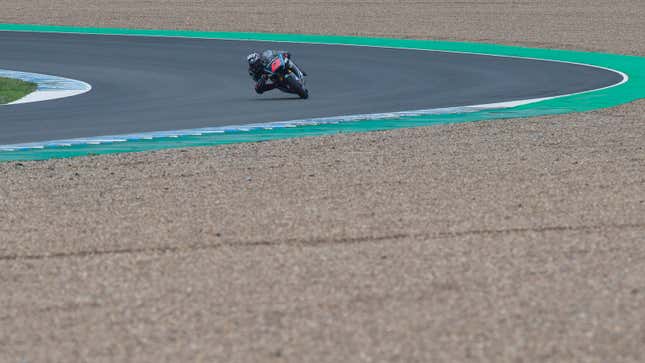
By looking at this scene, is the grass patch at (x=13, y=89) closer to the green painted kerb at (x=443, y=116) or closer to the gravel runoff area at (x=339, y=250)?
the green painted kerb at (x=443, y=116)

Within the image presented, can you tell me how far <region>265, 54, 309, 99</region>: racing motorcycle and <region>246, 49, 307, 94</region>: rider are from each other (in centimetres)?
4

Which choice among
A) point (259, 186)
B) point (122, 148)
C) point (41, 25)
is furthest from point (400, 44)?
point (259, 186)

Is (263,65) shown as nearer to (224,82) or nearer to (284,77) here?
(284,77)

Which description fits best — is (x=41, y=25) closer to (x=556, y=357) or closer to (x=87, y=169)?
(x=87, y=169)

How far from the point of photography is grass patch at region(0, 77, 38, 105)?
780 inches

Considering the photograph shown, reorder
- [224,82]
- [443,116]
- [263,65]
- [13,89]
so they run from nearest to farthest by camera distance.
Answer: [443,116] < [263,65] < [13,89] < [224,82]

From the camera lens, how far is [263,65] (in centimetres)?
1847

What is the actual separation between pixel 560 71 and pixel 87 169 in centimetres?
1398

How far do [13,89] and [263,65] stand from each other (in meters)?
5.30

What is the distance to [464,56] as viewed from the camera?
1101 inches

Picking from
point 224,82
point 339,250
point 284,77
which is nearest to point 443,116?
point 284,77

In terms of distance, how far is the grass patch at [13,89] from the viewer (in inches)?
780

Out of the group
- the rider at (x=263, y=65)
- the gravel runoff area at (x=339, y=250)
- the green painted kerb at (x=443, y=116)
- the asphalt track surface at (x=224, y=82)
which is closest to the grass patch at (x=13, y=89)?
the asphalt track surface at (x=224, y=82)

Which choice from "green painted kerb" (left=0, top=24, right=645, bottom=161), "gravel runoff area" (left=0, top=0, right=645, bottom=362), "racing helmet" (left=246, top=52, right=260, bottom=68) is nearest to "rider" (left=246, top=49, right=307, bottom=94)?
"racing helmet" (left=246, top=52, right=260, bottom=68)
